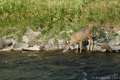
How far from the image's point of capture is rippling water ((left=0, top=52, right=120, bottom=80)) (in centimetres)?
1858

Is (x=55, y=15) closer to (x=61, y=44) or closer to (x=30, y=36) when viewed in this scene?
(x=30, y=36)

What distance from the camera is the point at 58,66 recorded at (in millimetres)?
19797

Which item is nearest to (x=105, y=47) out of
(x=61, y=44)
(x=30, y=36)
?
(x=61, y=44)

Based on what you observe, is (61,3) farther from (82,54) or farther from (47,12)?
(82,54)

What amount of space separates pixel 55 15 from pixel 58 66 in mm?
4838

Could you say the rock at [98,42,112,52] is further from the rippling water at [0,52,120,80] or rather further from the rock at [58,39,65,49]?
the rock at [58,39,65,49]

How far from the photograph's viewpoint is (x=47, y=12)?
24297 mm

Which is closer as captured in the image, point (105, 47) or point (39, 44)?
point (105, 47)

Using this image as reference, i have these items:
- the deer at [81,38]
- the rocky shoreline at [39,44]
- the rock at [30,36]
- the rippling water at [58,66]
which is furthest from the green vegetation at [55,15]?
the rippling water at [58,66]

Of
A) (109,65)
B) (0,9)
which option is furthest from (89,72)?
(0,9)

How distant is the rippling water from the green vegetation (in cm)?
204

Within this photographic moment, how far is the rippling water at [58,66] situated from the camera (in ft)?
61.0

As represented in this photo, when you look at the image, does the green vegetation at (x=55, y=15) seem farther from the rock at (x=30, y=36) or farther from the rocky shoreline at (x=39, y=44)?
the rocky shoreline at (x=39, y=44)

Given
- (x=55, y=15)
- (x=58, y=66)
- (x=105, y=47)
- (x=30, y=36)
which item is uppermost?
(x=55, y=15)
